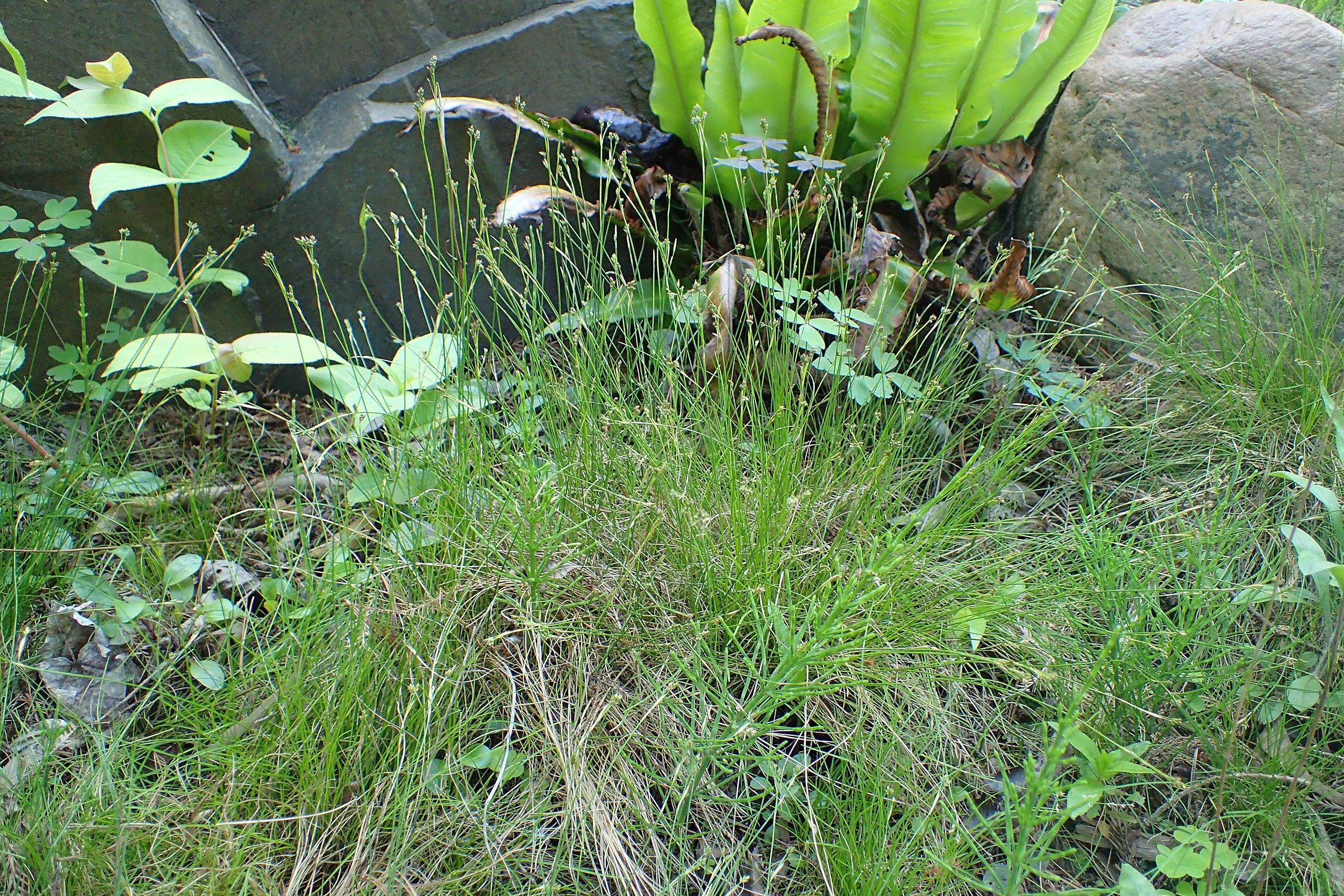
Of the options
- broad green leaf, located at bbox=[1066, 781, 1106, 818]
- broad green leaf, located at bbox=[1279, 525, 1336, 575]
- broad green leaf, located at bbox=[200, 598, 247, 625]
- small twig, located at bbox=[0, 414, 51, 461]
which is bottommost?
broad green leaf, located at bbox=[200, 598, 247, 625]

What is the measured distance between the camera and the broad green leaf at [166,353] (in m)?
1.56

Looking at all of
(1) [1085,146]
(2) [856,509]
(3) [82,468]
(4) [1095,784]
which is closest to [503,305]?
(3) [82,468]

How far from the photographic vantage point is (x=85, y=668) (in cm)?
151

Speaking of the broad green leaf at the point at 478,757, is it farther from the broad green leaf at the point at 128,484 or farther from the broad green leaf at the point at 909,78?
the broad green leaf at the point at 909,78

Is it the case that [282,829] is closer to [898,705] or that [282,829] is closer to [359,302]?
[898,705]

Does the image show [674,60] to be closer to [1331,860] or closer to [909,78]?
[909,78]

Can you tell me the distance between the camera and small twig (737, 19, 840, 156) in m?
1.98

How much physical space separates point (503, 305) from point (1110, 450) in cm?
152

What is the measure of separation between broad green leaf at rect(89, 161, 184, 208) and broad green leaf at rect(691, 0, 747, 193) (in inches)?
47.7

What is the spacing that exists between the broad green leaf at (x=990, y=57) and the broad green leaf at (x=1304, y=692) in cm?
156

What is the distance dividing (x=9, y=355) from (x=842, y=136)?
1985 millimetres

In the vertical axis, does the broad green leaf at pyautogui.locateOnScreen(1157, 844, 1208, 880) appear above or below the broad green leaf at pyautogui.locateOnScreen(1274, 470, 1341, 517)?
below

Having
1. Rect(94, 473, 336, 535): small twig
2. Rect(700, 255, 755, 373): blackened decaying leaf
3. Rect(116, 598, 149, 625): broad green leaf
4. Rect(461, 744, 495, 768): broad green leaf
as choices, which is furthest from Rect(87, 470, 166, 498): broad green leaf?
Rect(700, 255, 755, 373): blackened decaying leaf

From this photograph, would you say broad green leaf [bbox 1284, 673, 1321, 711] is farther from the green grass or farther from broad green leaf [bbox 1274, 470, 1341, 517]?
broad green leaf [bbox 1274, 470, 1341, 517]
